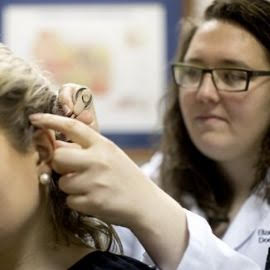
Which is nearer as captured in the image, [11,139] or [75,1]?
[11,139]

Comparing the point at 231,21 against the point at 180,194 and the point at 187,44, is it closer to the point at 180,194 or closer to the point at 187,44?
the point at 187,44

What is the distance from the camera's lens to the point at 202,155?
1504 millimetres

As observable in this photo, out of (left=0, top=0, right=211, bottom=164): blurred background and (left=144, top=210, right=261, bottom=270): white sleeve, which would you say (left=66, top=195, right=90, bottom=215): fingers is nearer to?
(left=144, top=210, right=261, bottom=270): white sleeve

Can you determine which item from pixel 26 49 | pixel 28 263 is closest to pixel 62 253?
pixel 28 263

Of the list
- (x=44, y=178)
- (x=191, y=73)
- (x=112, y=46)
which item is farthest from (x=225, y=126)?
(x=112, y=46)

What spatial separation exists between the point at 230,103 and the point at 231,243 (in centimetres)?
28

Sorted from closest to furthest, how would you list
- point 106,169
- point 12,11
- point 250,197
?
point 106,169
point 250,197
point 12,11

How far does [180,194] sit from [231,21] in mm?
396

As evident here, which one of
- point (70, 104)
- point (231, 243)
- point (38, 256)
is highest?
point (70, 104)

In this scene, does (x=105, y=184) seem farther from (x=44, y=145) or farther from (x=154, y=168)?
(x=154, y=168)

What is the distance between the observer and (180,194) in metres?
1.47

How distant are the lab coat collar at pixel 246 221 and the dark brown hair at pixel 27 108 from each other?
0.41 meters

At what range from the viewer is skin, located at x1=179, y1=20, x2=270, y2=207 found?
1.34 meters

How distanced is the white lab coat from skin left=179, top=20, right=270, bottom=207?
0.32ft
